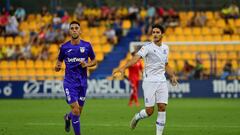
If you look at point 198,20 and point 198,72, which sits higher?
point 198,20

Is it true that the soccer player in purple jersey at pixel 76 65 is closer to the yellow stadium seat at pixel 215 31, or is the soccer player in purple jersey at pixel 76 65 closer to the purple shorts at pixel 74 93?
the purple shorts at pixel 74 93

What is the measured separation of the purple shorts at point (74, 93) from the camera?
1388 centimetres

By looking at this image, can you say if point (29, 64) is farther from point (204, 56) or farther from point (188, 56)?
point (204, 56)

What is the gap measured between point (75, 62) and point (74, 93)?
0.69 metres

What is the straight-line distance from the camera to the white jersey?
46.4 ft

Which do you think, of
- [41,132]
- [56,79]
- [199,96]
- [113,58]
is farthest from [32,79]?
[41,132]

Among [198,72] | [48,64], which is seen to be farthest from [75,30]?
[48,64]

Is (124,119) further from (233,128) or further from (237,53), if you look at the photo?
(237,53)

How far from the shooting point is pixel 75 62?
14.2 meters

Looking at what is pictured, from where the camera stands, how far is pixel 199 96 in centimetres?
3234

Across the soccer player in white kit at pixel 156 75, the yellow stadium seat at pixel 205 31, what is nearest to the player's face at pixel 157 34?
the soccer player in white kit at pixel 156 75

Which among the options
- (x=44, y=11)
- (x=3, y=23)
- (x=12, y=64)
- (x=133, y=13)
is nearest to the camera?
(x=12, y=64)

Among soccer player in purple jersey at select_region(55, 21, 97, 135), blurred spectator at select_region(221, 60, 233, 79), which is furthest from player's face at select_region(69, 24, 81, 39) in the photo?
blurred spectator at select_region(221, 60, 233, 79)

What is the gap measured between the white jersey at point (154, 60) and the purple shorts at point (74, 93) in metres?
1.44
